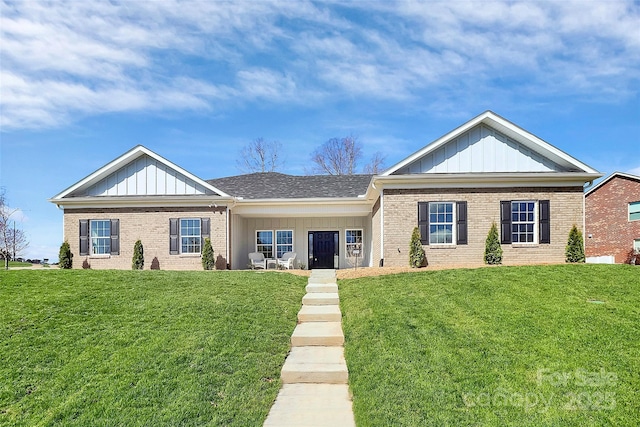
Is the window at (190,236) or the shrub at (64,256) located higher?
the window at (190,236)

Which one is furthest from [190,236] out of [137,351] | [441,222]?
[137,351]

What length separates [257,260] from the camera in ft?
62.4

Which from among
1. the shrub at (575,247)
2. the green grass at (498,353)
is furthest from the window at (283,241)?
the shrub at (575,247)

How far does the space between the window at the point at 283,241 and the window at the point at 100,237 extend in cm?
699

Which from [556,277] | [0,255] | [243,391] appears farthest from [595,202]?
[0,255]

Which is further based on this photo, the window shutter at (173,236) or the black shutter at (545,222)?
the window shutter at (173,236)

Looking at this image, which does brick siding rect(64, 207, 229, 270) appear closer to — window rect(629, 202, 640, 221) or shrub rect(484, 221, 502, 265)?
shrub rect(484, 221, 502, 265)

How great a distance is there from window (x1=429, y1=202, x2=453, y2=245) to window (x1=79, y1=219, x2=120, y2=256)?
39.6ft

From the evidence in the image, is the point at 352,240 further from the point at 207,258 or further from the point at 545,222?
the point at 545,222

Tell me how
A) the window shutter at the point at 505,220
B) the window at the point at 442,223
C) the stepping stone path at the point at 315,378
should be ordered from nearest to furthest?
the stepping stone path at the point at 315,378, the window at the point at 442,223, the window shutter at the point at 505,220

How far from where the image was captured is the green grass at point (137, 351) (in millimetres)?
5051

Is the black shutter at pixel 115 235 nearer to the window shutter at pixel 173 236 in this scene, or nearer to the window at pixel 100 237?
the window at pixel 100 237

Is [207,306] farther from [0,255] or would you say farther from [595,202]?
[595,202]

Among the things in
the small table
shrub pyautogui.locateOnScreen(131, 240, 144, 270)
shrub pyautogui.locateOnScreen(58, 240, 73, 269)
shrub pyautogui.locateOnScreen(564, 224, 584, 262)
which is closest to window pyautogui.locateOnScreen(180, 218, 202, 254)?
shrub pyautogui.locateOnScreen(131, 240, 144, 270)
